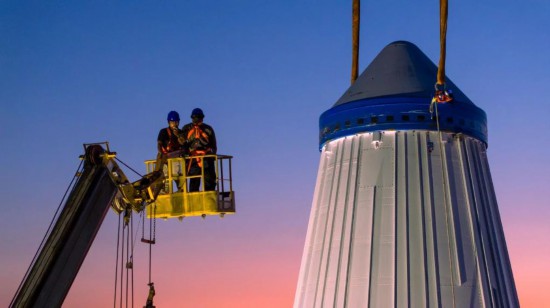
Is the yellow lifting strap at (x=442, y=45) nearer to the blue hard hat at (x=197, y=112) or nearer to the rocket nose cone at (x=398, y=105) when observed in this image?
the rocket nose cone at (x=398, y=105)

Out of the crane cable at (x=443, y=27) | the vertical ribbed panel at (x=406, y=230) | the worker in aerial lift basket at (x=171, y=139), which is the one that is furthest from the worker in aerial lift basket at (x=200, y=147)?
the crane cable at (x=443, y=27)

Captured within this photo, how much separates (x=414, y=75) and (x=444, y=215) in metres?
3.45

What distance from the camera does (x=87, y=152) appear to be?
20.6 m

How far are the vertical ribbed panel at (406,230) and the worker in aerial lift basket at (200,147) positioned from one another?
13.7ft

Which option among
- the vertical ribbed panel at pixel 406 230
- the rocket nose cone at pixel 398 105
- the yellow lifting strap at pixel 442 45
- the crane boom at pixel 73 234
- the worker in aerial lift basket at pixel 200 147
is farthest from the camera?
the worker in aerial lift basket at pixel 200 147

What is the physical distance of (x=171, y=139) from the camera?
25.2 meters

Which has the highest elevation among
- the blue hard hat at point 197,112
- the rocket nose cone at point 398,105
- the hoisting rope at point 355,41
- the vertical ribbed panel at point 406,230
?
the hoisting rope at point 355,41

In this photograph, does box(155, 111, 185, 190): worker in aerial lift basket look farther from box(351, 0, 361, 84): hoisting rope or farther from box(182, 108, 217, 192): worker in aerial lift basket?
box(351, 0, 361, 84): hoisting rope

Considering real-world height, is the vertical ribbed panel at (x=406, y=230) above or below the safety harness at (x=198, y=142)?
below

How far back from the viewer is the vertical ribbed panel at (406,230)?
64.0 ft

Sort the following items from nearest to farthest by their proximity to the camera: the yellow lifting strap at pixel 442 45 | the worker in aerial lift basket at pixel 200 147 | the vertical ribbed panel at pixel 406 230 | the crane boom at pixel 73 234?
the crane boom at pixel 73 234
the vertical ribbed panel at pixel 406 230
the yellow lifting strap at pixel 442 45
the worker in aerial lift basket at pixel 200 147

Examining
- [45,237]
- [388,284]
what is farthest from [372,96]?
[45,237]

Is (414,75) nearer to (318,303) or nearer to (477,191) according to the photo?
(477,191)

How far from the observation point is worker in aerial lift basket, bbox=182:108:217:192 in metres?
24.9
